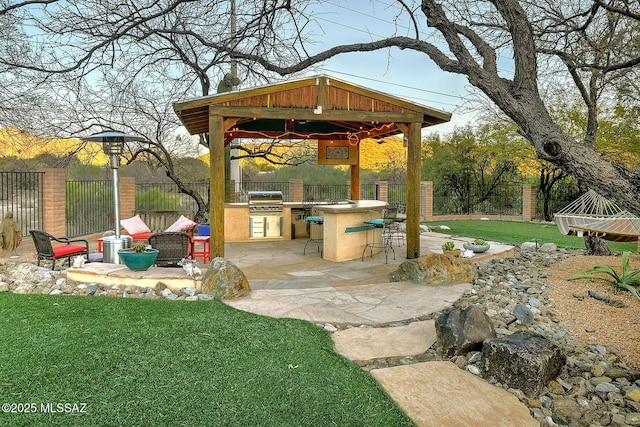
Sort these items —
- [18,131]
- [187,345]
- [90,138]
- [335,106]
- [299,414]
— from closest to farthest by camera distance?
[299,414]
[187,345]
[90,138]
[335,106]
[18,131]

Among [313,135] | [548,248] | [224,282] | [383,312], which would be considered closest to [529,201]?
[548,248]

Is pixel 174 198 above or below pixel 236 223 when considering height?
above

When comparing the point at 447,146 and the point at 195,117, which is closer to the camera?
the point at 195,117

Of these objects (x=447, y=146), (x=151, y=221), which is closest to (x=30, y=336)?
(x=151, y=221)

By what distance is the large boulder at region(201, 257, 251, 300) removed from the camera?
595 centimetres

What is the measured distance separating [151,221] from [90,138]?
5505 mm

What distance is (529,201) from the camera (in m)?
19.7

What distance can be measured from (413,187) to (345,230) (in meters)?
1.52

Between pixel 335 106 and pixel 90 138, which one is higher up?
pixel 335 106

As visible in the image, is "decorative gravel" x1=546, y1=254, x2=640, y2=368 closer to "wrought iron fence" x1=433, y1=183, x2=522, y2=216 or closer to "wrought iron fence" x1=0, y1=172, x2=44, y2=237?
"wrought iron fence" x1=0, y1=172, x2=44, y2=237

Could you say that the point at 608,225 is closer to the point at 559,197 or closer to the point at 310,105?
the point at 310,105

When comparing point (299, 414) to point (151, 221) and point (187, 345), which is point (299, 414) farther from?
point (151, 221)

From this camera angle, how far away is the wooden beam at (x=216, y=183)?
24.7ft

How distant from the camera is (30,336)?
14.2ft
